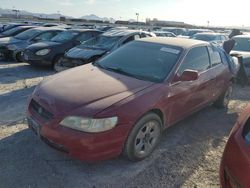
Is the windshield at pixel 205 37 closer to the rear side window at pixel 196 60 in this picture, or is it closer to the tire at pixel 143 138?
the rear side window at pixel 196 60

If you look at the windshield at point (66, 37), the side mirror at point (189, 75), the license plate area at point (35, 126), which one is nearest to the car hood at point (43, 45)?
the windshield at point (66, 37)

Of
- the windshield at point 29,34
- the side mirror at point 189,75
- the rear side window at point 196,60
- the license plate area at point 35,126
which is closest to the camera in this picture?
the license plate area at point 35,126

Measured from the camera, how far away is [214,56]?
5715mm

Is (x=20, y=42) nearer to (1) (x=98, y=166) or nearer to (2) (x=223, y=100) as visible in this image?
(2) (x=223, y=100)

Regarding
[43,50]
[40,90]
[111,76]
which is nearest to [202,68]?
[111,76]

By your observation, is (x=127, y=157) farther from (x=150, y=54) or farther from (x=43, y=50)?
(x=43, y=50)

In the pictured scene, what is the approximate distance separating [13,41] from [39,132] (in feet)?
33.1

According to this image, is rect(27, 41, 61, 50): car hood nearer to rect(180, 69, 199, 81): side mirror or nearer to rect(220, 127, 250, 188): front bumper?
rect(180, 69, 199, 81): side mirror

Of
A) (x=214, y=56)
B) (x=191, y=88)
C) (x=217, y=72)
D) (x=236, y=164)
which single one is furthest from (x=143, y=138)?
(x=214, y=56)

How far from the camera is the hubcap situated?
3918 millimetres

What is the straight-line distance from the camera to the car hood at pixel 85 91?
3545mm

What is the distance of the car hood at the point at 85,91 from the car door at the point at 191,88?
52 cm

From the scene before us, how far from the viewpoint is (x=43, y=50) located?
10484 mm

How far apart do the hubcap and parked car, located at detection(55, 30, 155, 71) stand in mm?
5142
